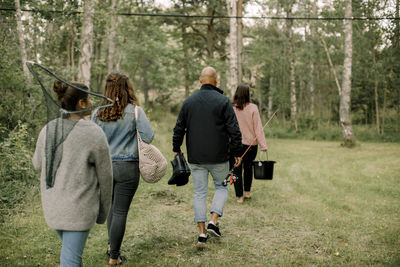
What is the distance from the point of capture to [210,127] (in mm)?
4688

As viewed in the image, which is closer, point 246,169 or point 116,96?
point 116,96

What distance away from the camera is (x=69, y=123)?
250 centimetres

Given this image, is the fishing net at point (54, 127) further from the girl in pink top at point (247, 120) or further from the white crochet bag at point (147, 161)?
the girl in pink top at point (247, 120)

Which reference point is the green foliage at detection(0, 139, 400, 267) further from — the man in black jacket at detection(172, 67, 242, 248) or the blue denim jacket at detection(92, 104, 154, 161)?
the blue denim jacket at detection(92, 104, 154, 161)

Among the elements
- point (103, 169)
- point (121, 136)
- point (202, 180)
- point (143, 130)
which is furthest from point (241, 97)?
point (103, 169)

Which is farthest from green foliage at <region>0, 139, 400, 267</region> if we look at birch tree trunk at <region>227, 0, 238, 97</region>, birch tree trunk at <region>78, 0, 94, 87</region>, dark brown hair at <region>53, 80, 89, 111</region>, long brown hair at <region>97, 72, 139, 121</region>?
birch tree trunk at <region>227, 0, 238, 97</region>

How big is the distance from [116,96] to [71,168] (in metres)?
1.46

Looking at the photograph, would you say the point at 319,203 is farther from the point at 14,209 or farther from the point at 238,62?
the point at 238,62

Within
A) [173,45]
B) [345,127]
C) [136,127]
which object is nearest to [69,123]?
[136,127]

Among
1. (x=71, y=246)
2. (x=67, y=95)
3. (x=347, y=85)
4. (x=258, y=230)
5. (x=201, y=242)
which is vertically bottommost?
(x=258, y=230)

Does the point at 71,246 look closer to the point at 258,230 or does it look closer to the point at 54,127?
the point at 54,127

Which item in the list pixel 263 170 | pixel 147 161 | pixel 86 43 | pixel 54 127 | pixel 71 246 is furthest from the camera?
pixel 86 43

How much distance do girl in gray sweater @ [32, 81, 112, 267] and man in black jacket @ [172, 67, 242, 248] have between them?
2189mm

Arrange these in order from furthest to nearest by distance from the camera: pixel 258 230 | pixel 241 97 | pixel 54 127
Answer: pixel 241 97, pixel 258 230, pixel 54 127
